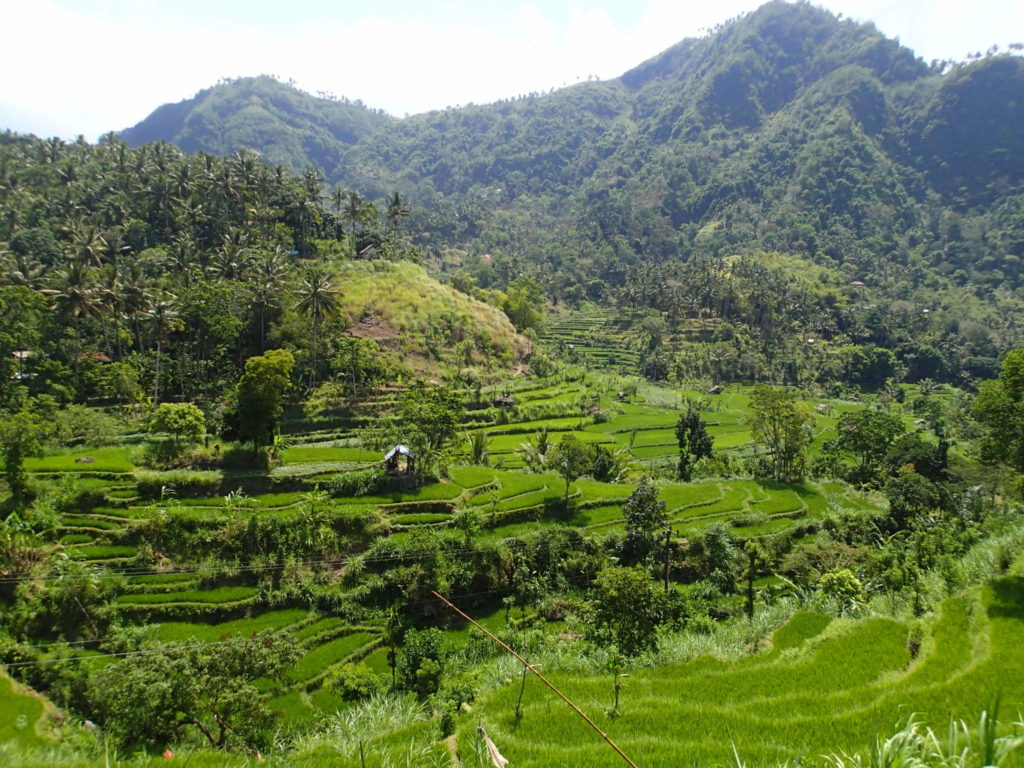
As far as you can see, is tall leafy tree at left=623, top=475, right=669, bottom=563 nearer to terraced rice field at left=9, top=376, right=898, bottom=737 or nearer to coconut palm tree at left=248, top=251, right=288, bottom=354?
terraced rice field at left=9, top=376, right=898, bottom=737

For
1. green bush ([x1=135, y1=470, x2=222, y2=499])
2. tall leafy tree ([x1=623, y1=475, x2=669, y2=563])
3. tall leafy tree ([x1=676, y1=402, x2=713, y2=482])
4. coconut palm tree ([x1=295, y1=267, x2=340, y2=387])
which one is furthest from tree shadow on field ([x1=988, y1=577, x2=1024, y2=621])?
coconut palm tree ([x1=295, y1=267, x2=340, y2=387])

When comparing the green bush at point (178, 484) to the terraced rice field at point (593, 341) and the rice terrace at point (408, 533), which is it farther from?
the terraced rice field at point (593, 341)

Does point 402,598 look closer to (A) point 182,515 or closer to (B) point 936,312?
(A) point 182,515

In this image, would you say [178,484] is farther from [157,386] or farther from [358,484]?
[157,386]

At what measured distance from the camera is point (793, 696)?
13336 millimetres

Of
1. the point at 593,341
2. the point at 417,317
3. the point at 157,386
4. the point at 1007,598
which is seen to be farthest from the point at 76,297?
the point at 593,341

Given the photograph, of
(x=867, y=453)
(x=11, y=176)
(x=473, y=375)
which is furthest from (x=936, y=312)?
(x=11, y=176)

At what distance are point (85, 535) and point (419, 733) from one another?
83.4ft

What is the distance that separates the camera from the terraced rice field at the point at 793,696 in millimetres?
10469

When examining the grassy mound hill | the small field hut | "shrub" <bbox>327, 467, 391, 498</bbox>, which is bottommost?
"shrub" <bbox>327, 467, 391, 498</bbox>

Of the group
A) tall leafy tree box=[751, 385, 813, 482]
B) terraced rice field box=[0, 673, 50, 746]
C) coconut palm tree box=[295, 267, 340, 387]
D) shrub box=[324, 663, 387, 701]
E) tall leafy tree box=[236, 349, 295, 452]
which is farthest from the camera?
coconut palm tree box=[295, 267, 340, 387]

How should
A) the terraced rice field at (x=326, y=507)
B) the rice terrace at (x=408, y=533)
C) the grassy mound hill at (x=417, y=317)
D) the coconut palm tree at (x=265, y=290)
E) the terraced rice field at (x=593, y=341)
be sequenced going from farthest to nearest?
1. the terraced rice field at (x=593, y=341)
2. the grassy mound hill at (x=417, y=317)
3. the coconut palm tree at (x=265, y=290)
4. the terraced rice field at (x=326, y=507)
5. the rice terrace at (x=408, y=533)

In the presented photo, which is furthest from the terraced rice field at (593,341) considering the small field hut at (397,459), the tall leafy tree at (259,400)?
the tall leafy tree at (259,400)

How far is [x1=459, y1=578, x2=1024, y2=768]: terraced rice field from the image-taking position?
34.3 ft
